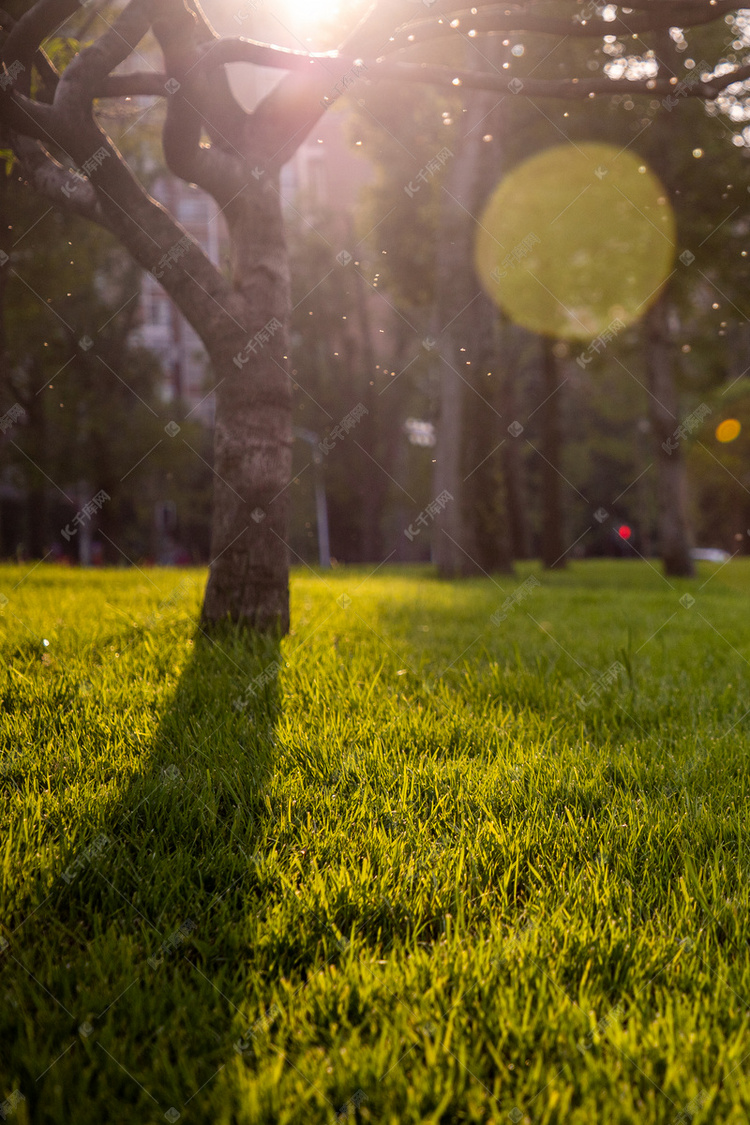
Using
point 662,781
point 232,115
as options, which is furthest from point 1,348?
point 662,781

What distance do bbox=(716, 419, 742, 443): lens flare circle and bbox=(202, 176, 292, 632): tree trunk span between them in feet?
95.6

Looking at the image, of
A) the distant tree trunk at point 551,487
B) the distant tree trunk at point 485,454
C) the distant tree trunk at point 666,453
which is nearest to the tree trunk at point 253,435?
the distant tree trunk at point 485,454

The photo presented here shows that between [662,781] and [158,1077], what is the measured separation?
88.3 inches

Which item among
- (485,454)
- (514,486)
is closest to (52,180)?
(485,454)

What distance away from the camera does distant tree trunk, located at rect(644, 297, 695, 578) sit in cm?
1471

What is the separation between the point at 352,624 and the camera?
5.78 meters

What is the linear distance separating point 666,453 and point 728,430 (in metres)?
17.6

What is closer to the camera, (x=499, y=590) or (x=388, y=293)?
(x=499, y=590)

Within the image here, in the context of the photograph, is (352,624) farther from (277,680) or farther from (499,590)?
(499,590)

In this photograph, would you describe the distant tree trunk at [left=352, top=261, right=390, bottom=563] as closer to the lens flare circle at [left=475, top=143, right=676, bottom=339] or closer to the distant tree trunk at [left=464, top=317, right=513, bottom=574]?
the lens flare circle at [left=475, top=143, right=676, bottom=339]

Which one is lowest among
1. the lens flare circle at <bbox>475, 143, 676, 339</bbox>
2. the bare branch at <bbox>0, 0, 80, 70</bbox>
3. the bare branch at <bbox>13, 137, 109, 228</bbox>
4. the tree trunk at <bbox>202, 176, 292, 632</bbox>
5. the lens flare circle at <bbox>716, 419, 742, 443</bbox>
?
the tree trunk at <bbox>202, 176, 292, 632</bbox>

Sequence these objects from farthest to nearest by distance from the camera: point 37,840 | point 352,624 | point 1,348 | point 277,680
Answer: point 1,348
point 352,624
point 277,680
point 37,840

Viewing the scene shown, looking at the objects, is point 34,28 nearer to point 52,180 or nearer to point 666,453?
point 52,180

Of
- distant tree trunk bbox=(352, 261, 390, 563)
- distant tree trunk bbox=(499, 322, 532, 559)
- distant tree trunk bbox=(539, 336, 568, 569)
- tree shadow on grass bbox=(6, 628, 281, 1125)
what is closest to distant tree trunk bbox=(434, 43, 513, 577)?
distant tree trunk bbox=(539, 336, 568, 569)
